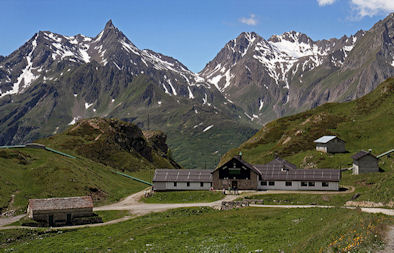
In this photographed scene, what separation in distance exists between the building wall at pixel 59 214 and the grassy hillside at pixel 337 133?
58.6 m

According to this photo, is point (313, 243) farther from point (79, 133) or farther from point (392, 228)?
point (79, 133)

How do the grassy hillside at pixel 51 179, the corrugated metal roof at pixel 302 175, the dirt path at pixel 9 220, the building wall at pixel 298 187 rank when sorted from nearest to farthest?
the dirt path at pixel 9 220 → the grassy hillside at pixel 51 179 → the building wall at pixel 298 187 → the corrugated metal roof at pixel 302 175

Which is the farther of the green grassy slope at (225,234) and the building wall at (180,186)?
the building wall at (180,186)

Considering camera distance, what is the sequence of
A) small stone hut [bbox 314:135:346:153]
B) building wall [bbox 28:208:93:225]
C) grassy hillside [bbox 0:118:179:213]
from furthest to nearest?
1. small stone hut [bbox 314:135:346:153]
2. grassy hillside [bbox 0:118:179:213]
3. building wall [bbox 28:208:93:225]

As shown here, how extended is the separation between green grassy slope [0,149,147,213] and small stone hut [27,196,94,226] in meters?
10.7

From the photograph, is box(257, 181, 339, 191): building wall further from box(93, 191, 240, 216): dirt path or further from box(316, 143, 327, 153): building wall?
box(316, 143, 327, 153): building wall

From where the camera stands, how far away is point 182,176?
98.8 meters

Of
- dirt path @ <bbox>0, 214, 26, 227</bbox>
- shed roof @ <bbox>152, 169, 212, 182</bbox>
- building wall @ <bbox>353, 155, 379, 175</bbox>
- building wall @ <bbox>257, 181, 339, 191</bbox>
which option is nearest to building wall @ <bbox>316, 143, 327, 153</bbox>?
building wall @ <bbox>353, 155, 379, 175</bbox>

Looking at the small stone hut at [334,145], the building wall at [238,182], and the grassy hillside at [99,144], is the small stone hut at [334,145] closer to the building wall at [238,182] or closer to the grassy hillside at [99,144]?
the building wall at [238,182]

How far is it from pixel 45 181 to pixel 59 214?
2547cm

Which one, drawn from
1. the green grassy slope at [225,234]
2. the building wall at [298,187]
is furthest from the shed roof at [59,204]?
the building wall at [298,187]

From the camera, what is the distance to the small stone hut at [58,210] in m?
67.9

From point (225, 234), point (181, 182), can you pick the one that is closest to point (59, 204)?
point (181, 182)

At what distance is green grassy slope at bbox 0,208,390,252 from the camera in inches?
1271
